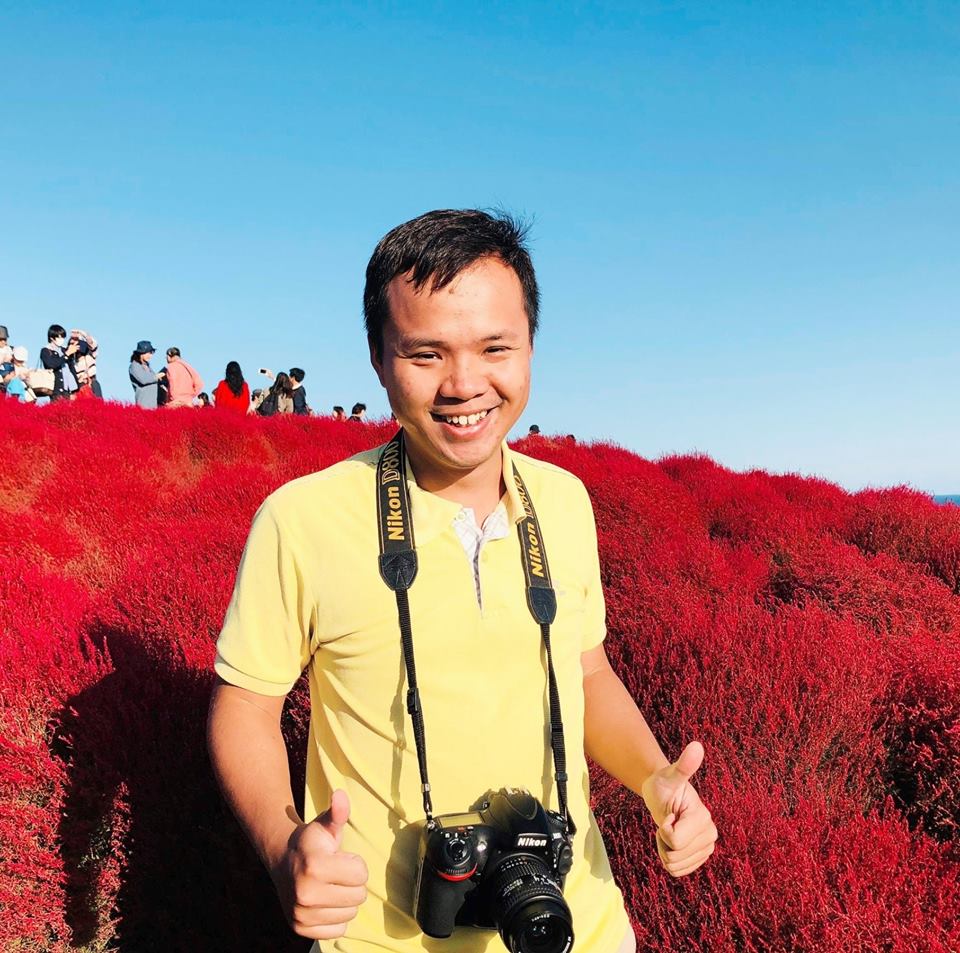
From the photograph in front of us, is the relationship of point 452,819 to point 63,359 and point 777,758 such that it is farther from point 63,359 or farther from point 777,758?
point 63,359

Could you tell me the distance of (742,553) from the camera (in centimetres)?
511

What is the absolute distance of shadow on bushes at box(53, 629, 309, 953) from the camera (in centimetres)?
232

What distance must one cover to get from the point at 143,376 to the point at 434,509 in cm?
999

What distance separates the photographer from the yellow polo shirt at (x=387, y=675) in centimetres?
114

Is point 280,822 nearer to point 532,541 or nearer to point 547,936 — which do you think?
point 547,936

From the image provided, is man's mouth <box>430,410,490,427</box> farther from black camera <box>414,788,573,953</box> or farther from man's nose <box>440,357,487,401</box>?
black camera <box>414,788,573,953</box>

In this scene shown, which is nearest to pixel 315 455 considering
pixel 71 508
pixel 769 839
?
pixel 71 508

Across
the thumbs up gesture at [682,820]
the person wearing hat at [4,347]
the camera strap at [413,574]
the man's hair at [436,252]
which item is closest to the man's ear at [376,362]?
the man's hair at [436,252]

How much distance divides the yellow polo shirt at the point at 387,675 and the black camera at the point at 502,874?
6 cm

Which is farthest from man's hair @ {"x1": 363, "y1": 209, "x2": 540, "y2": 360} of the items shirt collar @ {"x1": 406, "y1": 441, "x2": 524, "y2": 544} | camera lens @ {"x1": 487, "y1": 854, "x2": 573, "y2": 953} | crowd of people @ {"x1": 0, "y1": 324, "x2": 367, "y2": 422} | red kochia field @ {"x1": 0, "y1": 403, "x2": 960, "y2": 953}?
crowd of people @ {"x1": 0, "y1": 324, "x2": 367, "y2": 422}

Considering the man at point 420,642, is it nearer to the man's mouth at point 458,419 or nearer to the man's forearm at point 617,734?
the man's mouth at point 458,419

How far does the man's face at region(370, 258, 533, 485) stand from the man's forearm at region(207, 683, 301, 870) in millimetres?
497

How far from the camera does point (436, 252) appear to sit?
3.89 feet

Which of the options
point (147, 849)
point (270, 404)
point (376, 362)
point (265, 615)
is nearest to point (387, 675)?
point (265, 615)
